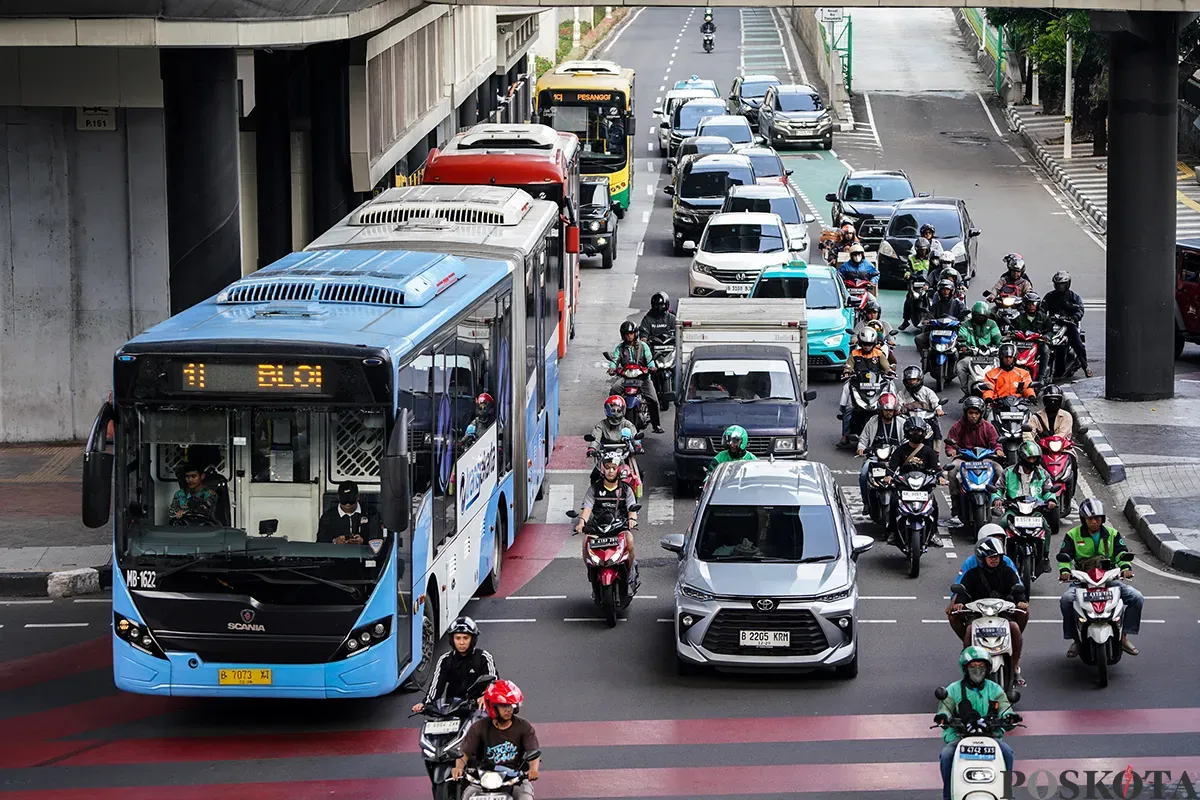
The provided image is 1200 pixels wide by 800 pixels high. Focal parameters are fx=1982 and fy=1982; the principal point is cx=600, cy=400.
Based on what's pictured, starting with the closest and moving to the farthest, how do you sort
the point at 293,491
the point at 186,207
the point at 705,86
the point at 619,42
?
the point at 293,491 < the point at 186,207 < the point at 705,86 < the point at 619,42

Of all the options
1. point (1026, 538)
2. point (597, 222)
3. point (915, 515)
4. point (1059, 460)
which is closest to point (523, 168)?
point (597, 222)

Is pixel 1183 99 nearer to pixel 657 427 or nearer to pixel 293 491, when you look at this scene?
pixel 657 427

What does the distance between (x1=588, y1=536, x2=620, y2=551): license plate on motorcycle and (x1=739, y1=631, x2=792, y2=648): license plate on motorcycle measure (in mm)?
2172

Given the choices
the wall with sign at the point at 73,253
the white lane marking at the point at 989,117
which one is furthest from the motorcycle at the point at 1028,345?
the white lane marking at the point at 989,117

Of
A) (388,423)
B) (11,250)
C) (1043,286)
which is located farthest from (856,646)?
(1043,286)

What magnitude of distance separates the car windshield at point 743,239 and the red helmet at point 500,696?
2264 centimetres

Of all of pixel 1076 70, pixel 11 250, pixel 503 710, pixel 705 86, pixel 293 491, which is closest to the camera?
pixel 503 710

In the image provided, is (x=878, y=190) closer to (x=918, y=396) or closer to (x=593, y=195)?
(x=593, y=195)

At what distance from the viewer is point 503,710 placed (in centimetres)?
1170

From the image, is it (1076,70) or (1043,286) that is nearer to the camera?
(1043,286)

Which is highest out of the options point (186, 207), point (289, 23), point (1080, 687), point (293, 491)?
point (289, 23)

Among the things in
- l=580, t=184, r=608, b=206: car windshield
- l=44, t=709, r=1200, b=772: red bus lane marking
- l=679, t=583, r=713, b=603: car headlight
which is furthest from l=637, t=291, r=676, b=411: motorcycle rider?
l=44, t=709, r=1200, b=772: red bus lane marking

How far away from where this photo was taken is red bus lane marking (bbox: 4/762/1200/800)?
44.3 feet

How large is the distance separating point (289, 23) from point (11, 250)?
4.83 meters
